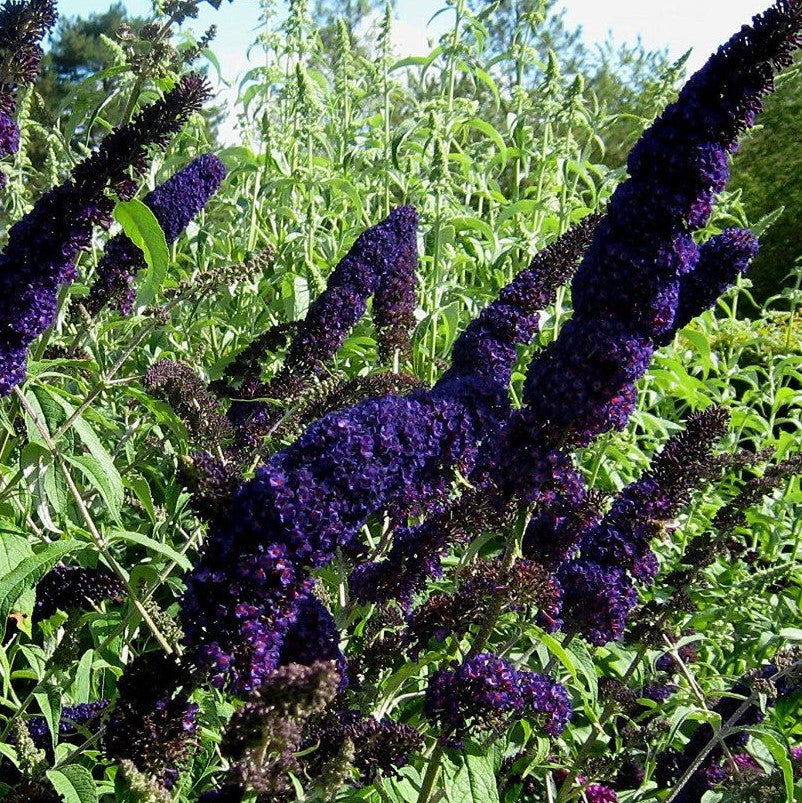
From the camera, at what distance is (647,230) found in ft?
6.34

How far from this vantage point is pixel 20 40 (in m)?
1.88

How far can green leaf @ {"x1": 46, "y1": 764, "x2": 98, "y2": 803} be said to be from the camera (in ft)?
5.35

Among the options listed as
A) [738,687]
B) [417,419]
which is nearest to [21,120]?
[417,419]

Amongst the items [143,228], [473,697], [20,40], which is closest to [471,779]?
[473,697]

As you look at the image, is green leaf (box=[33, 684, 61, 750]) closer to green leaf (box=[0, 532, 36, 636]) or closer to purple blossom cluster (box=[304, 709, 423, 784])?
green leaf (box=[0, 532, 36, 636])

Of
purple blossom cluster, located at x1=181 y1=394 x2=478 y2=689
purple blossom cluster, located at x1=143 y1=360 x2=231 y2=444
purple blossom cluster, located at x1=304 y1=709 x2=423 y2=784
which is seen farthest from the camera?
purple blossom cluster, located at x1=143 y1=360 x2=231 y2=444

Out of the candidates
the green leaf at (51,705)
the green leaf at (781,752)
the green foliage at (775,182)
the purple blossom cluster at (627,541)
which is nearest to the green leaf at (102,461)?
the green leaf at (51,705)

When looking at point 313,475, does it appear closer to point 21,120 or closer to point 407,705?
point 407,705

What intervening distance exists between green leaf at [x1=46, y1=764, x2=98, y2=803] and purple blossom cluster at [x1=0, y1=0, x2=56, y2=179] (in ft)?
4.19

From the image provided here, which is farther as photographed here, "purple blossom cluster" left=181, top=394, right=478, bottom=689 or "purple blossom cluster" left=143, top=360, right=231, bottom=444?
"purple blossom cluster" left=143, top=360, right=231, bottom=444

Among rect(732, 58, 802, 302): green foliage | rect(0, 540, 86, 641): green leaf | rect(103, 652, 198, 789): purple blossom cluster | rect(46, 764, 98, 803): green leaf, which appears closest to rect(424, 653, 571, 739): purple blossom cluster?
rect(103, 652, 198, 789): purple blossom cluster

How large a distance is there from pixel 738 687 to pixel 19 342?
2176mm

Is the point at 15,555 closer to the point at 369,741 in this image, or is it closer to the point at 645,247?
the point at 369,741

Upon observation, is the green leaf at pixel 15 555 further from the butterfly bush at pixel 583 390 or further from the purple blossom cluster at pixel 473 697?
the purple blossom cluster at pixel 473 697
